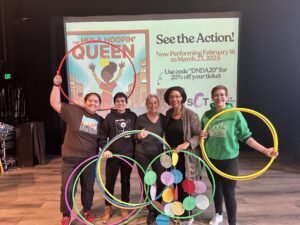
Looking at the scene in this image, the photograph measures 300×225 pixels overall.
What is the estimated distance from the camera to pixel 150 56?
5.49 meters

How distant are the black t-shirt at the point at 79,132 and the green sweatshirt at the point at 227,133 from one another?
1.13 m

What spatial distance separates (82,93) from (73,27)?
1158mm

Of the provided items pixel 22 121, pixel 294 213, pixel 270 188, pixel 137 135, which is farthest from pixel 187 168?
pixel 22 121

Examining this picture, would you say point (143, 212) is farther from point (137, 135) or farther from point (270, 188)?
point (270, 188)

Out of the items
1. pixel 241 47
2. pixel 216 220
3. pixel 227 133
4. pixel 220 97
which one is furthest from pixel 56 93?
pixel 241 47

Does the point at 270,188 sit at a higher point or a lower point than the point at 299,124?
lower

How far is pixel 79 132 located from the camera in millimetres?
2959

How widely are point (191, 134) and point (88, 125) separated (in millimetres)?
981

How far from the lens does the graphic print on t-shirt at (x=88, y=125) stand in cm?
296

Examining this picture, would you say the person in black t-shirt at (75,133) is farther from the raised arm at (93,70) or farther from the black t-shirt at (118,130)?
the raised arm at (93,70)

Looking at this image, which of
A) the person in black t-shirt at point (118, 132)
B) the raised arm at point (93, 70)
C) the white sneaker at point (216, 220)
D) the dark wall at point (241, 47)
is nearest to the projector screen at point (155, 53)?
the raised arm at point (93, 70)

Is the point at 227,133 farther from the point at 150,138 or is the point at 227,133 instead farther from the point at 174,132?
the point at 150,138

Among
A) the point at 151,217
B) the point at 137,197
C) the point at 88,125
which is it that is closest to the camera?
the point at 88,125

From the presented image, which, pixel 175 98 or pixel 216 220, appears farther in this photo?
pixel 216 220
